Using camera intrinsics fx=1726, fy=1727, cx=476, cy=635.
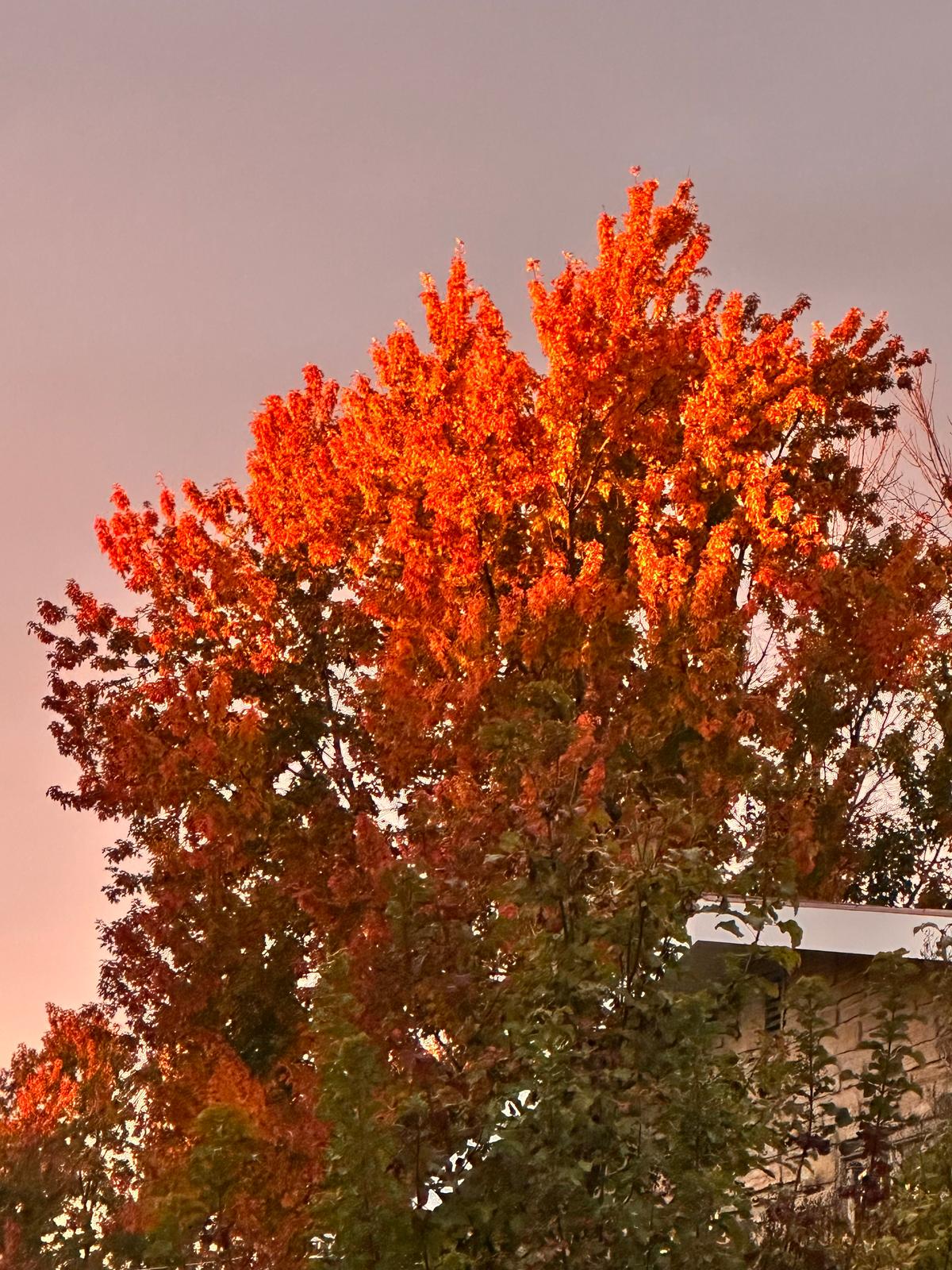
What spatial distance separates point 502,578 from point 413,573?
125cm

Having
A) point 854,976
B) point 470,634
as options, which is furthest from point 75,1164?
point 854,976

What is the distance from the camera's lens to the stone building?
34.1 ft

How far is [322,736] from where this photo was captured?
957 inches

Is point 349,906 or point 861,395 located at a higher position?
point 861,395

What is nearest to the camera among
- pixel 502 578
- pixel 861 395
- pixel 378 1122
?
pixel 378 1122

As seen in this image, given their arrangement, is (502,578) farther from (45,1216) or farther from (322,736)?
(45,1216)

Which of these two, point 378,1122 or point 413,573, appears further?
point 413,573

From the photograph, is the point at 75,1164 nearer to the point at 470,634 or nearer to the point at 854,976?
the point at 470,634

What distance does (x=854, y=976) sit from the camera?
1157cm

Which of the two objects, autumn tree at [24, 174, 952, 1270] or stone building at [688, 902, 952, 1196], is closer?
stone building at [688, 902, 952, 1196]

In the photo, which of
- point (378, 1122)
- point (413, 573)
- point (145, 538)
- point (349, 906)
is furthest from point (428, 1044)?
point (145, 538)

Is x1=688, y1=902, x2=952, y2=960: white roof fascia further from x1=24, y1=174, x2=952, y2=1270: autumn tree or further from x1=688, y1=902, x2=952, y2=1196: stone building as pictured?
x1=24, y1=174, x2=952, y2=1270: autumn tree

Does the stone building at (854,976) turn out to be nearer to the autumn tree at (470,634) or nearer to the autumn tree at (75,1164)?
the autumn tree at (470,634)

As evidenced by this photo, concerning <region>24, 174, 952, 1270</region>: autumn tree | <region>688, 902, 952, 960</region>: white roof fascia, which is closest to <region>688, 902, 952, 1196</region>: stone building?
<region>688, 902, 952, 960</region>: white roof fascia
